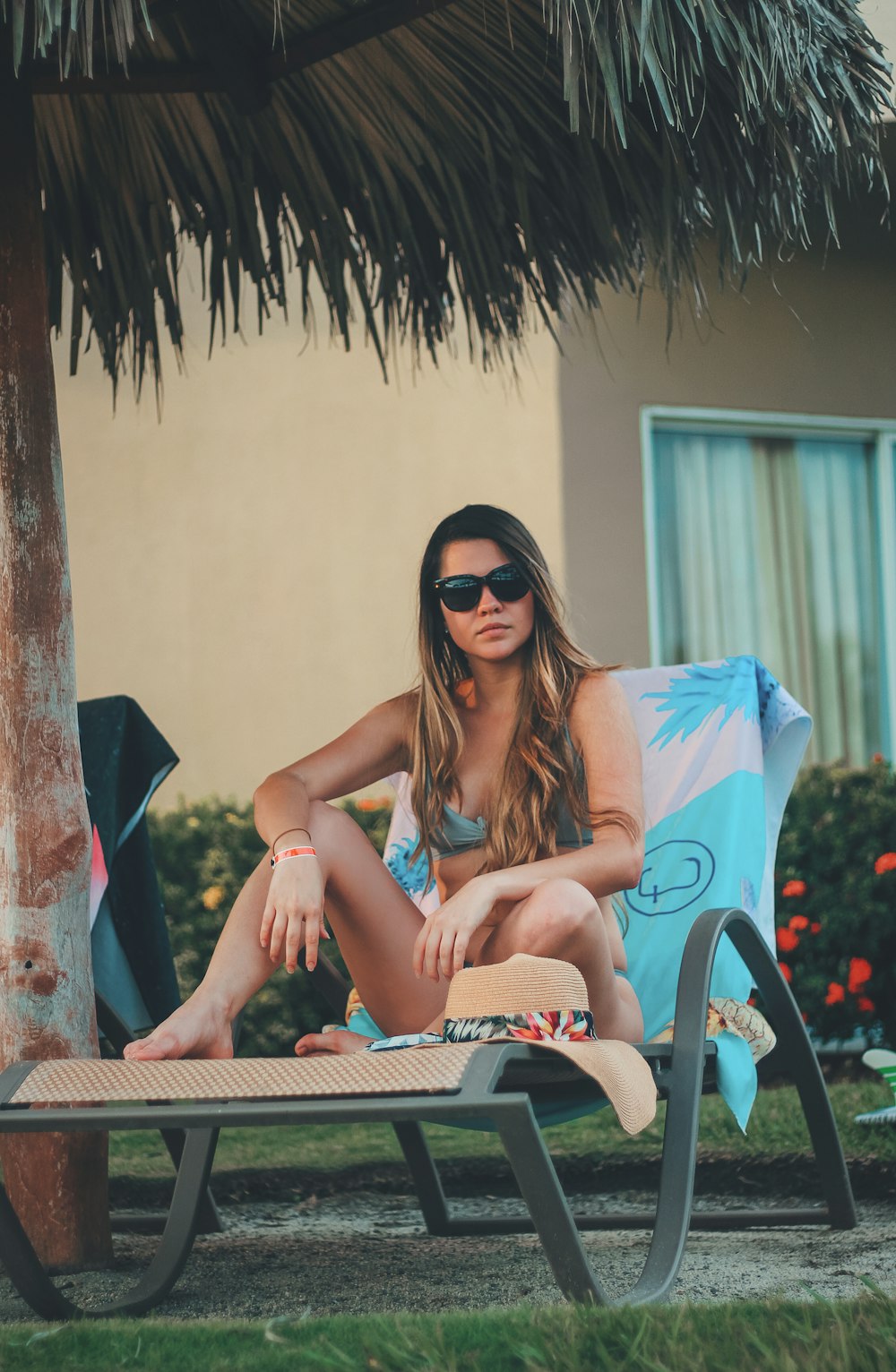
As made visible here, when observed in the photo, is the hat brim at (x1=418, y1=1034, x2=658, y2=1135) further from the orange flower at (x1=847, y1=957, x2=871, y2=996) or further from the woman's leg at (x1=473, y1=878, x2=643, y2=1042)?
the orange flower at (x1=847, y1=957, x2=871, y2=996)

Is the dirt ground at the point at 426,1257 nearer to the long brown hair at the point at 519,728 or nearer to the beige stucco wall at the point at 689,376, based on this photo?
the long brown hair at the point at 519,728

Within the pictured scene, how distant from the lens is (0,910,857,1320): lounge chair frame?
1929mm

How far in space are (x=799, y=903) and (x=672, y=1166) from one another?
3.23 m

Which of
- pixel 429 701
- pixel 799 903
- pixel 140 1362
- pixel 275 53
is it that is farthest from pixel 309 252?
pixel 799 903

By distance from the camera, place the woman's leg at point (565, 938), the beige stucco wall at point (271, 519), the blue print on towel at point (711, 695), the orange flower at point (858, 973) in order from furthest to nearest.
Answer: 1. the beige stucco wall at point (271, 519)
2. the orange flower at point (858, 973)
3. the blue print on towel at point (711, 695)
4. the woman's leg at point (565, 938)

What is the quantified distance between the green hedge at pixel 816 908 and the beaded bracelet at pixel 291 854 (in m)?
2.86

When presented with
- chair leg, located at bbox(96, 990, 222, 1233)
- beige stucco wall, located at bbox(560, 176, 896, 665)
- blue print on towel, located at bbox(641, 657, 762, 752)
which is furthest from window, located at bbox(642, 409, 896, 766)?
chair leg, located at bbox(96, 990, 222, 1233)

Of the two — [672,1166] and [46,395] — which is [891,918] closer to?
[672,1166]

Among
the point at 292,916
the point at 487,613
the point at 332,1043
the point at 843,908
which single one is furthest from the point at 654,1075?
the point at 843,908

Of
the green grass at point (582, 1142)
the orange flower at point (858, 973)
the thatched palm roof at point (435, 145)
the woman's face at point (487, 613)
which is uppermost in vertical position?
the thatched palm roof at point (435, 145)

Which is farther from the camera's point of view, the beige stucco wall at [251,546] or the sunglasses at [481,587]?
the beige stucco wall at [251,546]

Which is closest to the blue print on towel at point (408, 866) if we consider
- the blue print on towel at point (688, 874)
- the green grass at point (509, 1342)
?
the blue print on towel at point (688, 874)

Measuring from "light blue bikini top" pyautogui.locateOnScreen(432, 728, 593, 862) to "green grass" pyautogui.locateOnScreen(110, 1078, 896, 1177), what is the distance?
1222 millimetres

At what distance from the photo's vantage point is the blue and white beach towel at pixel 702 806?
3432mm
